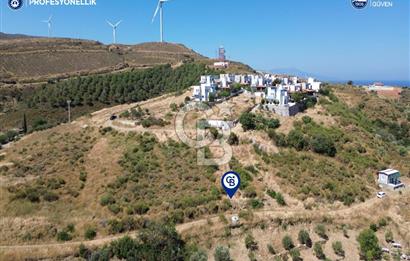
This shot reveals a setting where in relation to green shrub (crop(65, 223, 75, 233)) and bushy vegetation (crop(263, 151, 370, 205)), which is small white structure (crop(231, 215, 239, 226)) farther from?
green shrub (crop(65, 223, 75, 233))

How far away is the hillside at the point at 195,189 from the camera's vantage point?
28.8 m

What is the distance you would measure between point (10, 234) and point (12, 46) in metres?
106

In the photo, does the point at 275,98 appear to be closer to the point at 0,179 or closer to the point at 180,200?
the point at 180,200

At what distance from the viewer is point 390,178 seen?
127 ft

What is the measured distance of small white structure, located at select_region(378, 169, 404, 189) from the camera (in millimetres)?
38406

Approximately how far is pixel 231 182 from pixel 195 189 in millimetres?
3530

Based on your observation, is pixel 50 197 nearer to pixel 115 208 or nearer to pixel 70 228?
pixel 70 228

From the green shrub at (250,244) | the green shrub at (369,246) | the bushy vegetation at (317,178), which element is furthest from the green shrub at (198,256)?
the green shrub at (369,246)

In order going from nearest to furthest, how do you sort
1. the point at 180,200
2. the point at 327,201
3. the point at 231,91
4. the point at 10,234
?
the point at 10,234 < the point at 180,200 < the point at 327,201 < the point at 231,91

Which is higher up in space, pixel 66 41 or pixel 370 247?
pixel 66 41

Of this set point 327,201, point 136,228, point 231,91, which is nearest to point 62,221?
point 136,228

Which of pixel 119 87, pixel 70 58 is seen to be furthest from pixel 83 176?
pixel 70 58

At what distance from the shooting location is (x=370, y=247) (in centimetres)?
2881
